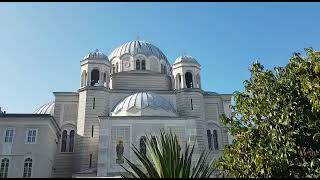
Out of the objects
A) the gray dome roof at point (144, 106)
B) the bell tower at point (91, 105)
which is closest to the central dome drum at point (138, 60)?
the bell tower at point (91, 105)

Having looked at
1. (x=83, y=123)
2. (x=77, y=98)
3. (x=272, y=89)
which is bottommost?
(x=272, y=89)

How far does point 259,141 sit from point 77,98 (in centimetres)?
2464

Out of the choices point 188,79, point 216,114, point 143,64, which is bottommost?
point 216,114

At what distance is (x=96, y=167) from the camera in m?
28.1

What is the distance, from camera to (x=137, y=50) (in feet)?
123

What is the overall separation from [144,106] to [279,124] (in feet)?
61.4

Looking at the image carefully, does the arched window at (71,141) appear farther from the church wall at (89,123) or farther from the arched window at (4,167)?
the arched window at (4,167)

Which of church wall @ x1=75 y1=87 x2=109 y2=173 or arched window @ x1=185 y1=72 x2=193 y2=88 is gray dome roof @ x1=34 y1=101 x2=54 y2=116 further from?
arched window @ x1=185 y1=72 x2=193 y2=88

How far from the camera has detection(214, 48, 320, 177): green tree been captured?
10727mm

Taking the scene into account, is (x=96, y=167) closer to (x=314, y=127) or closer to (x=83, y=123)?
(x=83, y=123)

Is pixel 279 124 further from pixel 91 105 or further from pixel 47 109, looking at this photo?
pixel 47 109

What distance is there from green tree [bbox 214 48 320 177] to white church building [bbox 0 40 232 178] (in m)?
15.0

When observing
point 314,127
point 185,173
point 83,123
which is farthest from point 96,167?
point 185,173

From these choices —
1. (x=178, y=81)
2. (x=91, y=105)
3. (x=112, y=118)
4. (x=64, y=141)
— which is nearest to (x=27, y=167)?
(x=64, y=141)
